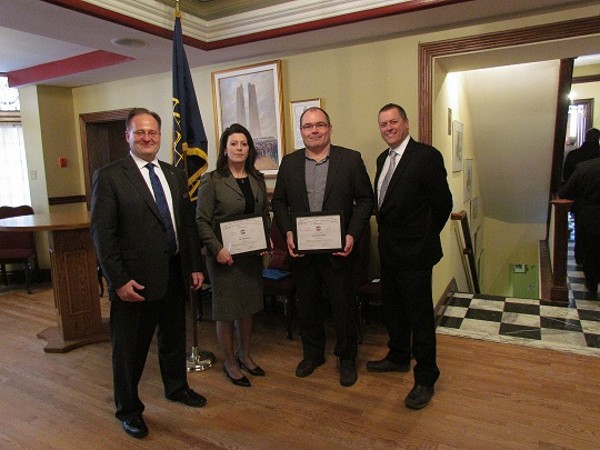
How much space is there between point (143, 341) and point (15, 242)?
360 centimetres

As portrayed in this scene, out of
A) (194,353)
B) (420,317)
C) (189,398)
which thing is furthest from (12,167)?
(420,317)

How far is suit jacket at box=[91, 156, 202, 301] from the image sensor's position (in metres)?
1.90

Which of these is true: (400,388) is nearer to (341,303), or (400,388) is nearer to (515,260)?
(341,303)

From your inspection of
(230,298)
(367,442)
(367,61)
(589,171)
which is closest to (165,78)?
(367,61)

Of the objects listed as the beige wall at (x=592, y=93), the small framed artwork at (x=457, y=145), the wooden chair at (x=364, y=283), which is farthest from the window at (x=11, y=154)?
the beige wall at (x=592, y=93)

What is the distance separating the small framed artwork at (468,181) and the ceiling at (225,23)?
203 centimetres

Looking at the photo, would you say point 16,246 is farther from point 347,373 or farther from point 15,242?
point 347,373

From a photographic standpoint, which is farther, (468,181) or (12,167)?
(12,167)

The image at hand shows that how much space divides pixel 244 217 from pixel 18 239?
12.1ft

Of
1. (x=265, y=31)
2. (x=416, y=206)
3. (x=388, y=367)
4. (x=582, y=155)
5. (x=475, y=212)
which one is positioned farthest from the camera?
(x=475, y=212)

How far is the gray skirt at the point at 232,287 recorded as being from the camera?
7.94 feet

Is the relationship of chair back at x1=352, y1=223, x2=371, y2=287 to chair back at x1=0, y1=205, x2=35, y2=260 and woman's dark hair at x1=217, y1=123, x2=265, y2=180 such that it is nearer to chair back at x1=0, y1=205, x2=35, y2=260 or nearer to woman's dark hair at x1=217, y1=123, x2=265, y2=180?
woman's dark hair at x1=217, y1=123, x2=265, y2=180

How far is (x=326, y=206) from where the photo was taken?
2406 mm

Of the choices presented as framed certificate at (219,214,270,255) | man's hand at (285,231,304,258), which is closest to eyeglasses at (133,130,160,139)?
framed certificate at (219,214,270,255)
